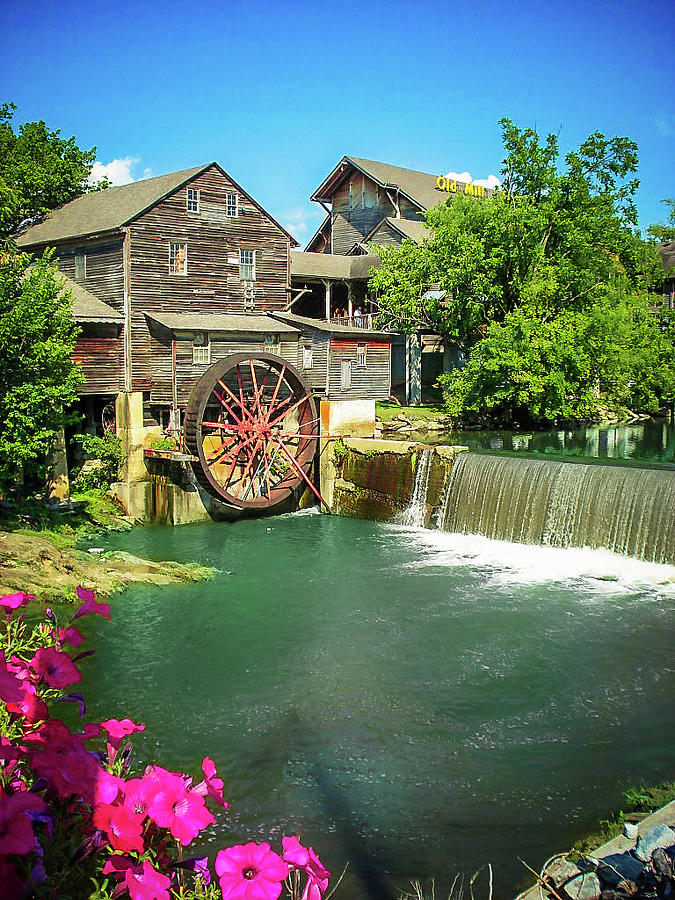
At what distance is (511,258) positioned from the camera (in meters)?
30.4

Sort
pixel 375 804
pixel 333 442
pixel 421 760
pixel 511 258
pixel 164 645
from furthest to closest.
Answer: pixel 511 258
pixel 333 442
pixel 164 645
pixel 421 760
pixel 375 804

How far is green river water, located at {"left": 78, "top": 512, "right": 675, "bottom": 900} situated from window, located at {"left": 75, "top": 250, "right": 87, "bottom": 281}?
1182 centimetres

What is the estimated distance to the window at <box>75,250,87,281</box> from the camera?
2541 centimetres

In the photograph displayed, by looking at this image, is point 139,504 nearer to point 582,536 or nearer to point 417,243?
point 582,536

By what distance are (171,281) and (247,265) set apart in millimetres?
2981

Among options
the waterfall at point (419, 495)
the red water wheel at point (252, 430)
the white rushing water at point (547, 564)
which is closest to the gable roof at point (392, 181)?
the red water wheel at point (252, 430)

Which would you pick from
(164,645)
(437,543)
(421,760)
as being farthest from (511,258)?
(421,760)

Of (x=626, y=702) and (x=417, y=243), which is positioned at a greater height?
(x=417, y=243)

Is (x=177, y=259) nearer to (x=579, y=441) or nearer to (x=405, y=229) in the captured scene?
(x=405, y=229)

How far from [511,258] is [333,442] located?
11.0 meters

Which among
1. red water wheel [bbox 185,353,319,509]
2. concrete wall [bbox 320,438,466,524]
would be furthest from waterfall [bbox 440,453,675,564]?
red water wheel [bbox 185,353,319,509]

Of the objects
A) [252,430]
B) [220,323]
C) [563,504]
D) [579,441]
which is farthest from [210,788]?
[579,441]

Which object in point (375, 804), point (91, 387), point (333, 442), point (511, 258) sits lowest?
point (375, 804)

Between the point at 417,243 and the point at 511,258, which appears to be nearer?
the point at 511,258
